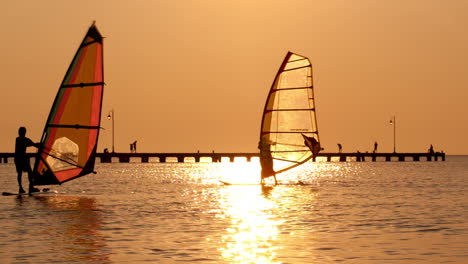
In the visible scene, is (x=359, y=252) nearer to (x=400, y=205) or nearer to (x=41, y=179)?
(x=400, y=205)

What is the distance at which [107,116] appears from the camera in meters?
142

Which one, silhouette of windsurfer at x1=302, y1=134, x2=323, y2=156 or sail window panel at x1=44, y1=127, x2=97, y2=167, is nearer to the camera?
sail window panel at x1=44, y1=127, x2=97, y2=167

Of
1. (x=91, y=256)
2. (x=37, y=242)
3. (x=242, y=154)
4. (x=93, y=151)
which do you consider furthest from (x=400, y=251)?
(x=242, y=154)

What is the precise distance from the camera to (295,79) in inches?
1889

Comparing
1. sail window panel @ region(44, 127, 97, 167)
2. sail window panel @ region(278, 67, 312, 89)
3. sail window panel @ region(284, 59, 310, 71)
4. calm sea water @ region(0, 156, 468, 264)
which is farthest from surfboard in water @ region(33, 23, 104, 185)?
sail window panel @ region(284, 59, 310, 71)

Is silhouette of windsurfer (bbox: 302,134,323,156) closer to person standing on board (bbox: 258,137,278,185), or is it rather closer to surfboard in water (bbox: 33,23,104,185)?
person standing on board (bbox: 258,137,278,185)

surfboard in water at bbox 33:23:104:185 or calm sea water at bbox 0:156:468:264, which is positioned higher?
surfboard in water at bbox 33:23:104:185

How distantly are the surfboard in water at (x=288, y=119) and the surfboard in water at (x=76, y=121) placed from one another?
545 inches

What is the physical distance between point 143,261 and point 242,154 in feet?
519

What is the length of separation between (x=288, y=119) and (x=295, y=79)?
6.83ft

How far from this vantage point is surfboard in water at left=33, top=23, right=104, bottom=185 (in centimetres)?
3431

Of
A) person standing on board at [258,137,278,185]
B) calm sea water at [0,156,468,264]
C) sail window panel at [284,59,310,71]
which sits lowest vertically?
calm sea water at [0,156,468,264]

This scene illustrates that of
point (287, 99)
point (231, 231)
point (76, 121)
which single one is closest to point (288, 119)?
point (287, 99)

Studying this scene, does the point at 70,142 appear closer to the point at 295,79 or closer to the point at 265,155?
the point at 265,155
